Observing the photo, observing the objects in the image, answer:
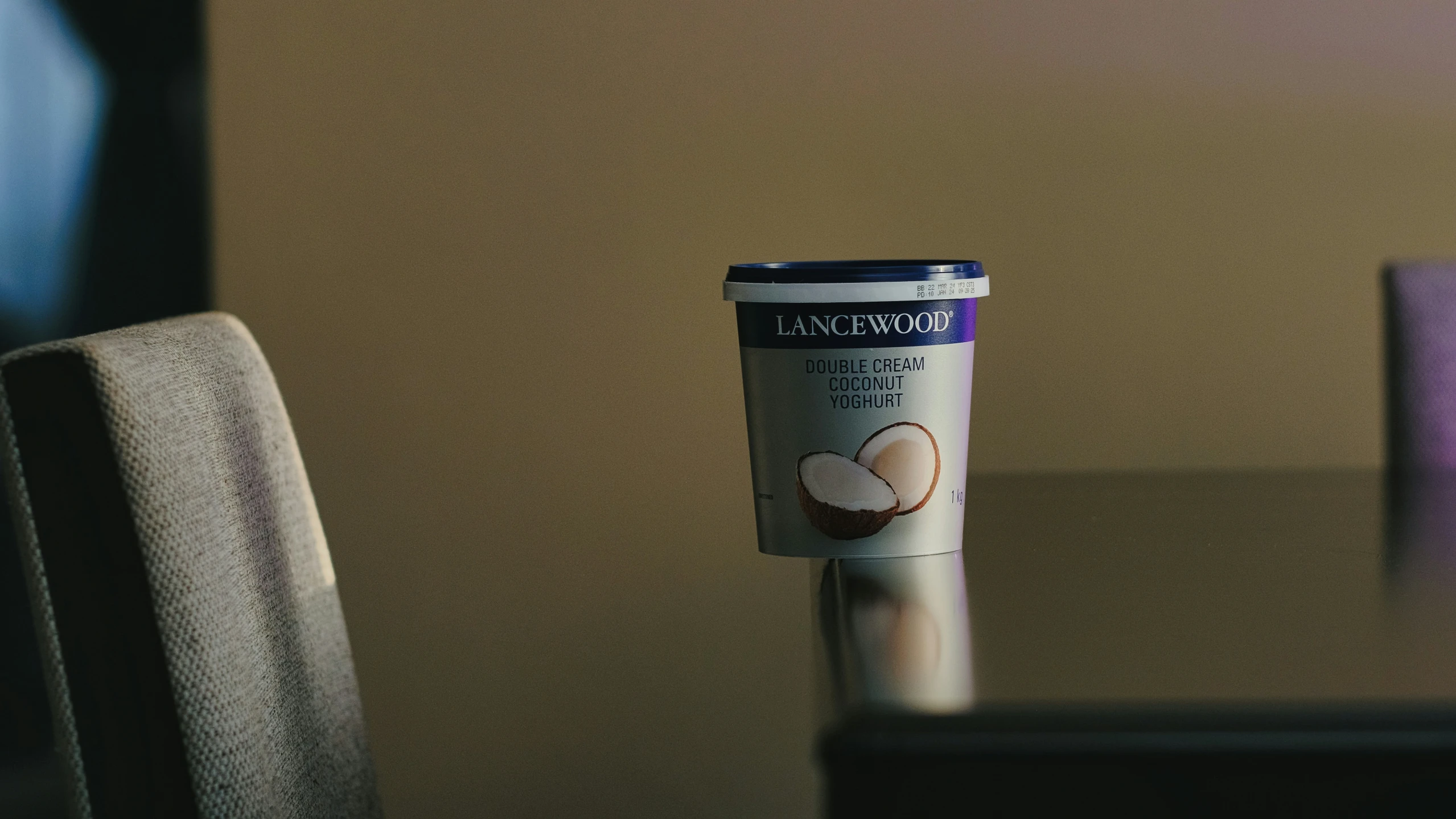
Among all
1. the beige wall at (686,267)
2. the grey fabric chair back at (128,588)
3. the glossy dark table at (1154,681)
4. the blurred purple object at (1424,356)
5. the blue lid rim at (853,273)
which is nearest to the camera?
the glossy dark table at (1154,681)

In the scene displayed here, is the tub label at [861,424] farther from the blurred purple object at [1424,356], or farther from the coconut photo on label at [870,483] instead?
the blurred purple object at [1424,356]

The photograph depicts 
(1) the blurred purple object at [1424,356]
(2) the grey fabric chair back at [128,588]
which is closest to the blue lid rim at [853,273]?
(2) the grey fabric chair back at [128,588]

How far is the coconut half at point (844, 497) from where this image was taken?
70 centimetres

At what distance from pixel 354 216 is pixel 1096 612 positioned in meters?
1.13

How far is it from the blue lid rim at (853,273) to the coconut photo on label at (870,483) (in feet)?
0.27

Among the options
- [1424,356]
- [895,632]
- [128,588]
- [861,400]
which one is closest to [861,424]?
[861,400]

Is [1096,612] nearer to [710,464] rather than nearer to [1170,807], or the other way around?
[1170,807]

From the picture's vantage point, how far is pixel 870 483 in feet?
2.32

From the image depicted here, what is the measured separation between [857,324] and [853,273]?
32 millimetres

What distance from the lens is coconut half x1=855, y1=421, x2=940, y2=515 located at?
2.32 feet

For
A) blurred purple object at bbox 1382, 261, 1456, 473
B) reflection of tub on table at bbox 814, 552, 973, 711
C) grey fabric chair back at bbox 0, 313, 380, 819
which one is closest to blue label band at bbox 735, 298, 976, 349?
reflection of tub on table at bbox 814, 552, 973, 711

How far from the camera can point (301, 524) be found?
84cm

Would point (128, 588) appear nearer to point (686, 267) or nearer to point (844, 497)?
point (844, 497)

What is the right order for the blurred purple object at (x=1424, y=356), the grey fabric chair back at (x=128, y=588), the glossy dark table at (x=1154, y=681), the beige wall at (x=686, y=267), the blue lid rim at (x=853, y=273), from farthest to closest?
the beige wall at (x=686, y=267)
the blurred purple object at (x=1424, y=356)
the blue lid rim at (x=853, y=273)
the grey fabric chair back at (x=128, y=588)
the glossy dark table at (x=1154, y=681)
